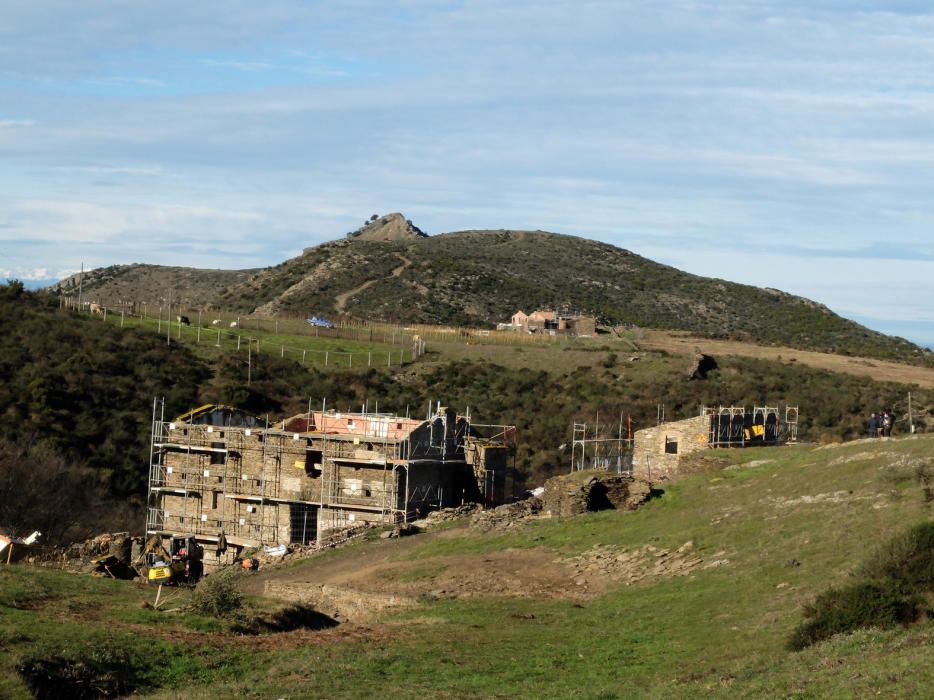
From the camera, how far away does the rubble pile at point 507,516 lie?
34219 mm

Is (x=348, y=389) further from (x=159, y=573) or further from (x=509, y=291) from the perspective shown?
(x=509, y=291)

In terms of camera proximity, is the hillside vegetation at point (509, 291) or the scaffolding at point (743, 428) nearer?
the scaffolding at point (743, 428)

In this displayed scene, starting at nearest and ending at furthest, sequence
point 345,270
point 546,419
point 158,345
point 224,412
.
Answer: point 224,412 → point 546,419 → point 158,345 → point 345,270

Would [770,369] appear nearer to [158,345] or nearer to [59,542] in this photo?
[158,345]

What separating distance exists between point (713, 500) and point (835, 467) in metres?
3.04

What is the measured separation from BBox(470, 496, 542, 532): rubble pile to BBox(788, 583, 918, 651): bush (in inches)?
629

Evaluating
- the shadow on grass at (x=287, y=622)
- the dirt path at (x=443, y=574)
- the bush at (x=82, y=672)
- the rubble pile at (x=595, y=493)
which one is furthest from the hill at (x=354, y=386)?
the bush at (x=82, y=672)

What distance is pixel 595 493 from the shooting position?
34.3 meters

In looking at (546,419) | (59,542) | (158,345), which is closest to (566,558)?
(59,542)

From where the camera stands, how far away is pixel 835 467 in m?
29.9

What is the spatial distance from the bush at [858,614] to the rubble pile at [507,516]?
1596 cm

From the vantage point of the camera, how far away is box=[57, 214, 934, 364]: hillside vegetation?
107375 millimetres

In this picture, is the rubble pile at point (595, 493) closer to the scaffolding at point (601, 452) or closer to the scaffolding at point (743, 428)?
the scaffolding at point (743, 428)

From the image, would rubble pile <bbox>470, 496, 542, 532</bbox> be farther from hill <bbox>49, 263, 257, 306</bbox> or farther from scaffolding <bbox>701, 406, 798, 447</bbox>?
hill <bbox>49, 263, 257, 306</bbox>
